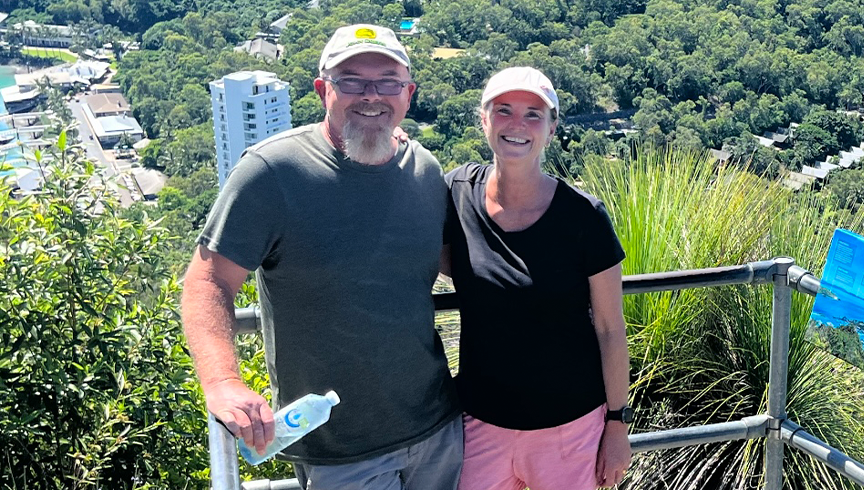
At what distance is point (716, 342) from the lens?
9.30 ft

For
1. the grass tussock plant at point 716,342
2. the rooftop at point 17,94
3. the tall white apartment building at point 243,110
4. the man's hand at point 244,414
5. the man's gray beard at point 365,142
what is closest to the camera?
the man's hand at point 244,414

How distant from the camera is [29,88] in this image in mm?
47000

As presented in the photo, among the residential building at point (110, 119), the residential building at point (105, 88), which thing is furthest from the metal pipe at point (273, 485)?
the residential building at point (105, 88)

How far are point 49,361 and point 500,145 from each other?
1.21m

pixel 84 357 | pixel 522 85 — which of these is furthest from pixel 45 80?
pixel 522 85

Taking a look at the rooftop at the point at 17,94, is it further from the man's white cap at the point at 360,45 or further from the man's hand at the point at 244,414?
the man's hand at the point at 244,414

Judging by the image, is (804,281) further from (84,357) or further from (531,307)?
(84,357)

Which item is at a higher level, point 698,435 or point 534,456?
point 534,456

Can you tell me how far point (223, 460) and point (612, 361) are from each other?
0.74 m

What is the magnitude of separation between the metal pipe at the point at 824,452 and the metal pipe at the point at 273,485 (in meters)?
0.99

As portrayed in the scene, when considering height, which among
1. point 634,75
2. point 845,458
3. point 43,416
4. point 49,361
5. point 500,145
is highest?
point 500,145

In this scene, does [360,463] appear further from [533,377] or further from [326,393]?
[533,377]

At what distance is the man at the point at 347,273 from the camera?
147 centimetres

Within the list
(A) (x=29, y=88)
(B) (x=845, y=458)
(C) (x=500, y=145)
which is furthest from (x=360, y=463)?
(A) (x=29, y=88)
